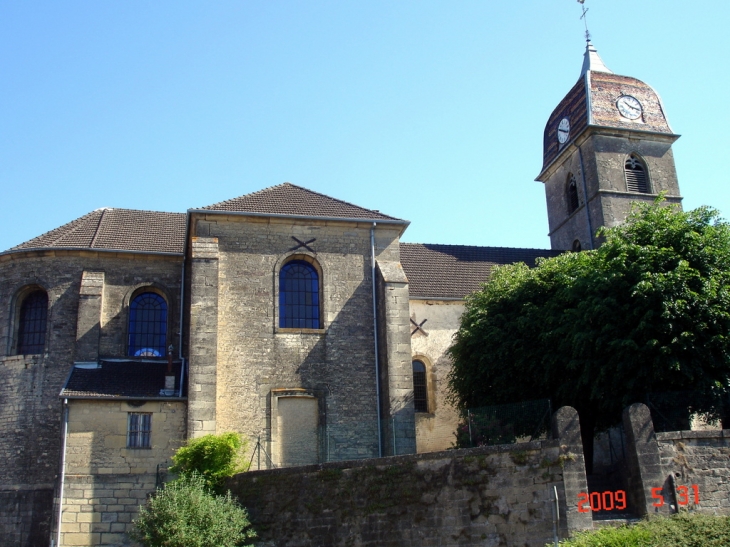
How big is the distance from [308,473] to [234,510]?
1694 millimetres

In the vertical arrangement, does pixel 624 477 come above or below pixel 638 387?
below

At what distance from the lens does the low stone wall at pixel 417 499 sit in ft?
46.5

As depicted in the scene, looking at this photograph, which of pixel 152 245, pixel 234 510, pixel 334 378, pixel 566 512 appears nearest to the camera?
pixel 566 512

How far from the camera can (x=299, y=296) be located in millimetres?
21875

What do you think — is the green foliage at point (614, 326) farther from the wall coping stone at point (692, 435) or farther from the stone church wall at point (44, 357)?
the stone church wall at point (44, 357)

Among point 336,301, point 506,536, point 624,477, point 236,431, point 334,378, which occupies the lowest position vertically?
point 506,536

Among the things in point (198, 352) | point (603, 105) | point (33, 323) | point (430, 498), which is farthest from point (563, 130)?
point (430, 498)

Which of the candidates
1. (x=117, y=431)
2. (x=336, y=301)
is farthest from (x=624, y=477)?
(x=117, y=431)

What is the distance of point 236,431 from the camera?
65.2 feet

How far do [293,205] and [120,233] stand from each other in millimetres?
5712

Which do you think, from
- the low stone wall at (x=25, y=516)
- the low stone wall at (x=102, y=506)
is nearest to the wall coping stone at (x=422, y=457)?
the low stone wall at (x=102, y=506)

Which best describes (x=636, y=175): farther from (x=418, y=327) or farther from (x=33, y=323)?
(x=33, y=323)

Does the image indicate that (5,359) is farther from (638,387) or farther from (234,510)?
(638,387)
